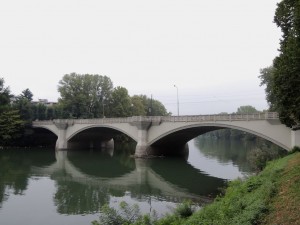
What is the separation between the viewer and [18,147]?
59.8 metres

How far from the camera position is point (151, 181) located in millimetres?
27281

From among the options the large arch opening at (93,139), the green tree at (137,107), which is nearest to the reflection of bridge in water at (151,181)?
the large arch opening at (93,139)

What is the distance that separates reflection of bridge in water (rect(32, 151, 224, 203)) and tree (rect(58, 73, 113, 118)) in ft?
110

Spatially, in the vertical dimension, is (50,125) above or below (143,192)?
above

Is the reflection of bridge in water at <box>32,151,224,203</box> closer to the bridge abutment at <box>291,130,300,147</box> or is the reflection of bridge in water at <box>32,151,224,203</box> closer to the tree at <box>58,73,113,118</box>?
the bridge abutment at <box>291,130,300,147</box>

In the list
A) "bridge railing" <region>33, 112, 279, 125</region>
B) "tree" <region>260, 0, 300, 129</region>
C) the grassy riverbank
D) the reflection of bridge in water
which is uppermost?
"tree" <region>260, 0, 300, 129</region>

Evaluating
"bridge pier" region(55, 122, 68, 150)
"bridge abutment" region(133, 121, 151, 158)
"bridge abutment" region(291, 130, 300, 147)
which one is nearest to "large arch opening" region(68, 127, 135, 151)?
"bridge pier" region(55, 122, 68, 150)

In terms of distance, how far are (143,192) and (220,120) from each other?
14.4 m

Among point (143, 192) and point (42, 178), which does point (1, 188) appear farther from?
point (143, 192)

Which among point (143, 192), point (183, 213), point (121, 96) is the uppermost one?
point (121, 96)

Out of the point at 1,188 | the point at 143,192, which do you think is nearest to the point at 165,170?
the point at 143,192

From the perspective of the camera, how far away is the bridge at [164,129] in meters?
29.1

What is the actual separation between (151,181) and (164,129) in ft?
44.2

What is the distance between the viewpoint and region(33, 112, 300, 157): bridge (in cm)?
2909
